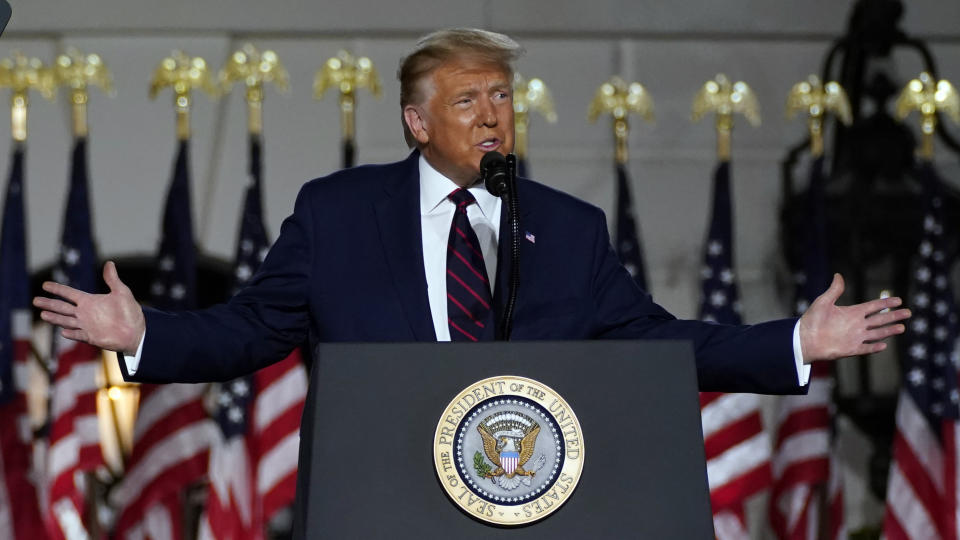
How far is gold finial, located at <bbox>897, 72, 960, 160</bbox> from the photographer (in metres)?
6.40

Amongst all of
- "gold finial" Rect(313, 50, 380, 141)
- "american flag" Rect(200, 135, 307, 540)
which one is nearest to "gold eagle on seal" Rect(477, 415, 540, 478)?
"american flag" Rect(200, 135, 307, 540)

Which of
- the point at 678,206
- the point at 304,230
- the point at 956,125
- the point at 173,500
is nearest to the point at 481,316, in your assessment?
the point at 304,230

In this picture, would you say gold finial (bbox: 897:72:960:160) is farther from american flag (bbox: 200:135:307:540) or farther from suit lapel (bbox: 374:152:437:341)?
suit lapel (bbox: 374:152:437:341)

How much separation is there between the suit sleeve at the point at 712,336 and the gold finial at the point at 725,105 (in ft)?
13.2

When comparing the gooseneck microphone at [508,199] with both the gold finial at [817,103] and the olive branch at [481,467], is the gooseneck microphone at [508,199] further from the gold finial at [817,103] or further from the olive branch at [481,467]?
the gold finial at [817,103]

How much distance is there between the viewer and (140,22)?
7184 millimetres

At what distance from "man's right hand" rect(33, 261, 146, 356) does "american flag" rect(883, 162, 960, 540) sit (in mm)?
4551

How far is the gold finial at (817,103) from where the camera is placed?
647 cm

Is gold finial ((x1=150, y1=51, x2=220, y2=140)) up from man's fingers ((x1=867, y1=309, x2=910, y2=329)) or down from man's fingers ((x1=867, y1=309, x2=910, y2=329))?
up

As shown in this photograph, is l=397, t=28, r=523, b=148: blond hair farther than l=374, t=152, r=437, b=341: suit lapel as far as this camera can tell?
Yes

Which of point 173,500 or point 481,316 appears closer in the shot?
point 481,316

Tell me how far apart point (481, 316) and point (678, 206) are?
5064 mm

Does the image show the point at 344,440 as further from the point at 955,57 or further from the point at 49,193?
the point at 955,57

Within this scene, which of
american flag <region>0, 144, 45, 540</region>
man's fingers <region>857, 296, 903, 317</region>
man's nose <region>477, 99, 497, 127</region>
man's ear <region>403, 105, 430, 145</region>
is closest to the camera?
man's fingers <region>857, 296, 903, 317</region>
